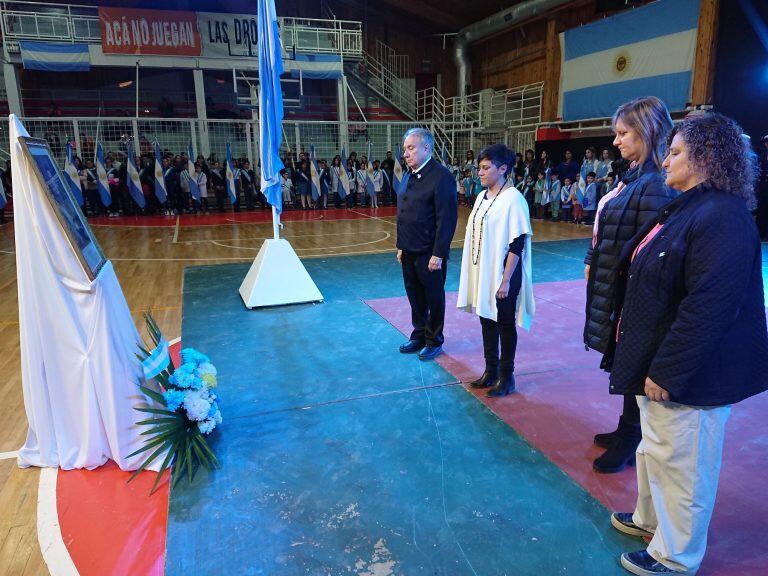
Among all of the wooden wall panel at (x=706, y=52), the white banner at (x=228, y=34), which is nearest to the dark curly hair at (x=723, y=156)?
the wooden wall panel at (x=706, y=52)

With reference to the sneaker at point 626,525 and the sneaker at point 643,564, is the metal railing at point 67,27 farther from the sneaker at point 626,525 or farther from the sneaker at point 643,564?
the sneaker at point 643,564

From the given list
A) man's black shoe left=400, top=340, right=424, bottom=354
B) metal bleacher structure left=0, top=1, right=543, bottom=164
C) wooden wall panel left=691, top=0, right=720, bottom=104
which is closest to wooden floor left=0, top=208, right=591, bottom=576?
man's black shoe left=400, top=340, right=424, bottom=354

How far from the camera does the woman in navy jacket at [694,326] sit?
1.42m

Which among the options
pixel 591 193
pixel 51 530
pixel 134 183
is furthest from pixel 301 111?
pixel 51 530

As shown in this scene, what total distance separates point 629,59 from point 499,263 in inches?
433

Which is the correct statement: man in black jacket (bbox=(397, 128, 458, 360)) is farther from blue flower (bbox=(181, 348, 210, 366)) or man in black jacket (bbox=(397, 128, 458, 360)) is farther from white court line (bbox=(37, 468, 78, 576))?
white court line (bbox=(37, 468, 78, 576))

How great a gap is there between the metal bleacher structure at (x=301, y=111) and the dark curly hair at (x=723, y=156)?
13.1 metres

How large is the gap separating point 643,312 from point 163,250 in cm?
808

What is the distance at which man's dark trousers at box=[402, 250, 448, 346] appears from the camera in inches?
143

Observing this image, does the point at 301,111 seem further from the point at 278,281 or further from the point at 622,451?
the point at 622,451

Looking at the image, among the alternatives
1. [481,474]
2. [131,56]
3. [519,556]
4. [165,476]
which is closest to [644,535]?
[519,556]

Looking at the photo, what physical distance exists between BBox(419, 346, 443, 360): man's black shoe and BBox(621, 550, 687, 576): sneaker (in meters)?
2.03

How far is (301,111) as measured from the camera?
18406 mm

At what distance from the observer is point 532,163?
12648 millimetres
